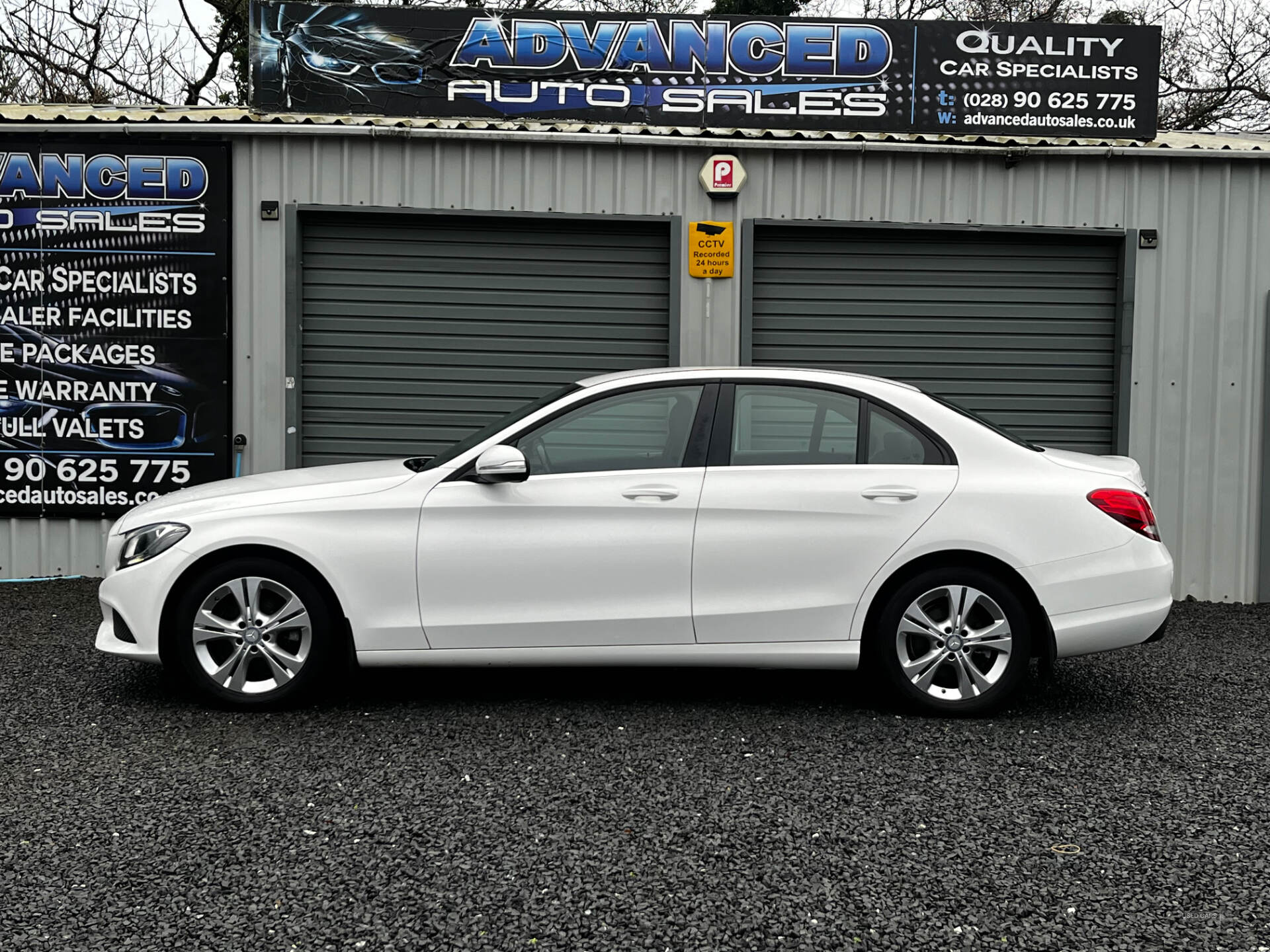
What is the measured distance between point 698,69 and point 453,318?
2611 millimetres

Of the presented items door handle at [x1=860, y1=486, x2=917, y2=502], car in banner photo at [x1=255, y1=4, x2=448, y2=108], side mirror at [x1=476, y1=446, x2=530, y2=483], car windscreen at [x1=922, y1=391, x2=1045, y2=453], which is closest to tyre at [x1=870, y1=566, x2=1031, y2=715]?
door handle at [x1=860, y1=486, x2=917, y2=502]

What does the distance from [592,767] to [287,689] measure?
4.93 ft

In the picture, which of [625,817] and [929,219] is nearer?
[625,817]

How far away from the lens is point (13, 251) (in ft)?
27.4

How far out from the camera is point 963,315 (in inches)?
347

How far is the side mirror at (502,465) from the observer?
4.86m

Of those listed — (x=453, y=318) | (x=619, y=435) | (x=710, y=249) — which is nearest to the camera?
(x=619, y=435)

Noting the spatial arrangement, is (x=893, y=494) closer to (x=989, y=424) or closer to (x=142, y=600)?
(x=989, y=424)

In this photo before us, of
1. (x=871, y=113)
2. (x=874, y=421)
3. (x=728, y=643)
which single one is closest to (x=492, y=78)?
(x=871, y=113)

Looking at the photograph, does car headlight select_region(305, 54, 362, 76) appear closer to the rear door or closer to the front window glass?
the front window glass

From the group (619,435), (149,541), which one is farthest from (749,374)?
(149,541)

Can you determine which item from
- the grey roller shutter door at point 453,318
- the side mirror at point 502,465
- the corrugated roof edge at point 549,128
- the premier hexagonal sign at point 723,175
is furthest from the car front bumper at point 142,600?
the premier hexagonal sign at point 723,175

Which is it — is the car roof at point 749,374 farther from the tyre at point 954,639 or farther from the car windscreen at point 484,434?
the tyre at point 954,639

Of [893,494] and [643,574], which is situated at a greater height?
[893,494]
